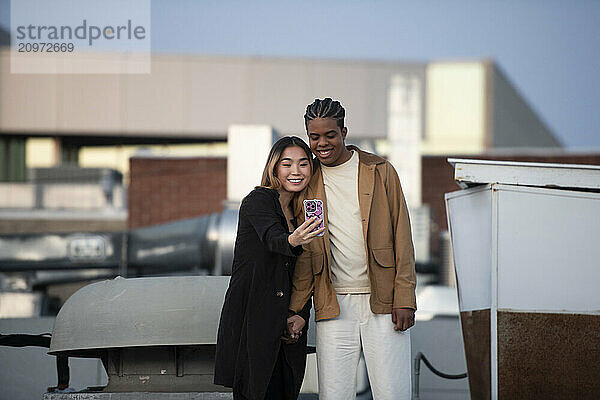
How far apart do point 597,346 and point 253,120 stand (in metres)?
21.9

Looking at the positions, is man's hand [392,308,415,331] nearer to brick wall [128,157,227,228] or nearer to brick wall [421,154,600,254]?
brick wall [421,154,600,254]

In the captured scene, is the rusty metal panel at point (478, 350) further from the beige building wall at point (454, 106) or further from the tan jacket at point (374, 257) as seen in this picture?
the beige building wall at point (454, 106)

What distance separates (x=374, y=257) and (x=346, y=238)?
0.51 ft

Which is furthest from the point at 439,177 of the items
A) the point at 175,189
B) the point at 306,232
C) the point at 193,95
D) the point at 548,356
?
the point at 306,232

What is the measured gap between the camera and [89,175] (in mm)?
22391

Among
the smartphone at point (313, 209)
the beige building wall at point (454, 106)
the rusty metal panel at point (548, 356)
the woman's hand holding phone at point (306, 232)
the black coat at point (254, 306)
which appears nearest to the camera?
the woman's hand holding phone at point (306, 232)

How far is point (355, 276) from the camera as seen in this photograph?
364cm

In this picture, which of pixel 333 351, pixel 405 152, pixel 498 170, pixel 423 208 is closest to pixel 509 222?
pixel 498 170

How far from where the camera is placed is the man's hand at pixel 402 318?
3549 millimetres

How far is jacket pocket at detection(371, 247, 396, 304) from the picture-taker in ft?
11.7

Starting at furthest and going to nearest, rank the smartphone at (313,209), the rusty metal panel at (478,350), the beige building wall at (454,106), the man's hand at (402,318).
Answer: the beige building wall at (454,106)
the rusty metal panel at (478,350)
the man's hand at (402,318)
the smartphone at (313,209)

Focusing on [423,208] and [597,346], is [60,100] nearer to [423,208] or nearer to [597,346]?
[423,208]

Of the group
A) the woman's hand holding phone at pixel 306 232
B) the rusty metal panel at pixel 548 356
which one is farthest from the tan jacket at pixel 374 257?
the rusty metal panel at pixel 548 356

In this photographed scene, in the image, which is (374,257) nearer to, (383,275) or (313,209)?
(383,275)
